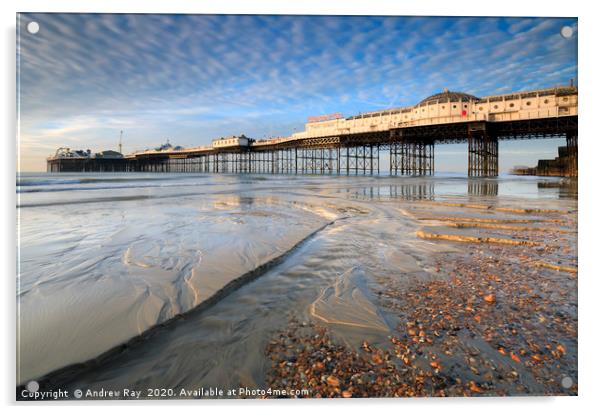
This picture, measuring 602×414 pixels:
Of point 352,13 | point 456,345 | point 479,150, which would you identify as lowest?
point 456,345

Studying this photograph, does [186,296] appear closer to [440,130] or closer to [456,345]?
[456,345]

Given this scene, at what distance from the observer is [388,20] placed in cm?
341

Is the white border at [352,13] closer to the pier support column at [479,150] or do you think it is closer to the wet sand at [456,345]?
the wet sand at [456,345]

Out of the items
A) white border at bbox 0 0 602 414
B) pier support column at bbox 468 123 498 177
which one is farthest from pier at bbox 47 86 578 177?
white border at bbox 0 0 602 414

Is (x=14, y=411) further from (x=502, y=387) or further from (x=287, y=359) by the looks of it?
(x=502, y=387)

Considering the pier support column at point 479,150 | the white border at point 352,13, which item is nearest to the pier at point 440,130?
the pier support column at point 479,150

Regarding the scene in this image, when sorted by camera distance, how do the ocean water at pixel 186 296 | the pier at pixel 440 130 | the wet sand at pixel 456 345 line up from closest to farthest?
the wet sand at pixel 456 345 < the ocean water at pixel 186 296 < the pier at pixel 440 130

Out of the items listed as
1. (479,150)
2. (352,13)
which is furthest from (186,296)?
(479,150)

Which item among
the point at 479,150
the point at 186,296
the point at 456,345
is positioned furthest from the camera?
the point at 479,150

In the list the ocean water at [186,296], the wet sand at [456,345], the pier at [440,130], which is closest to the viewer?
the wet sand at [456,345]

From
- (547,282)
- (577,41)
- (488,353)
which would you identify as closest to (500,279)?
(547,282)

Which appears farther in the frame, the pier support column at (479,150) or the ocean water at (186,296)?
the pier support column at (479,150)

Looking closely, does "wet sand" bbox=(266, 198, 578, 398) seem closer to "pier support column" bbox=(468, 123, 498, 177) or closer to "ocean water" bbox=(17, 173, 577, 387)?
"ocean water" bbox=(17, 173, 577, 387)

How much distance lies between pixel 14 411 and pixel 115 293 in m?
0.81
